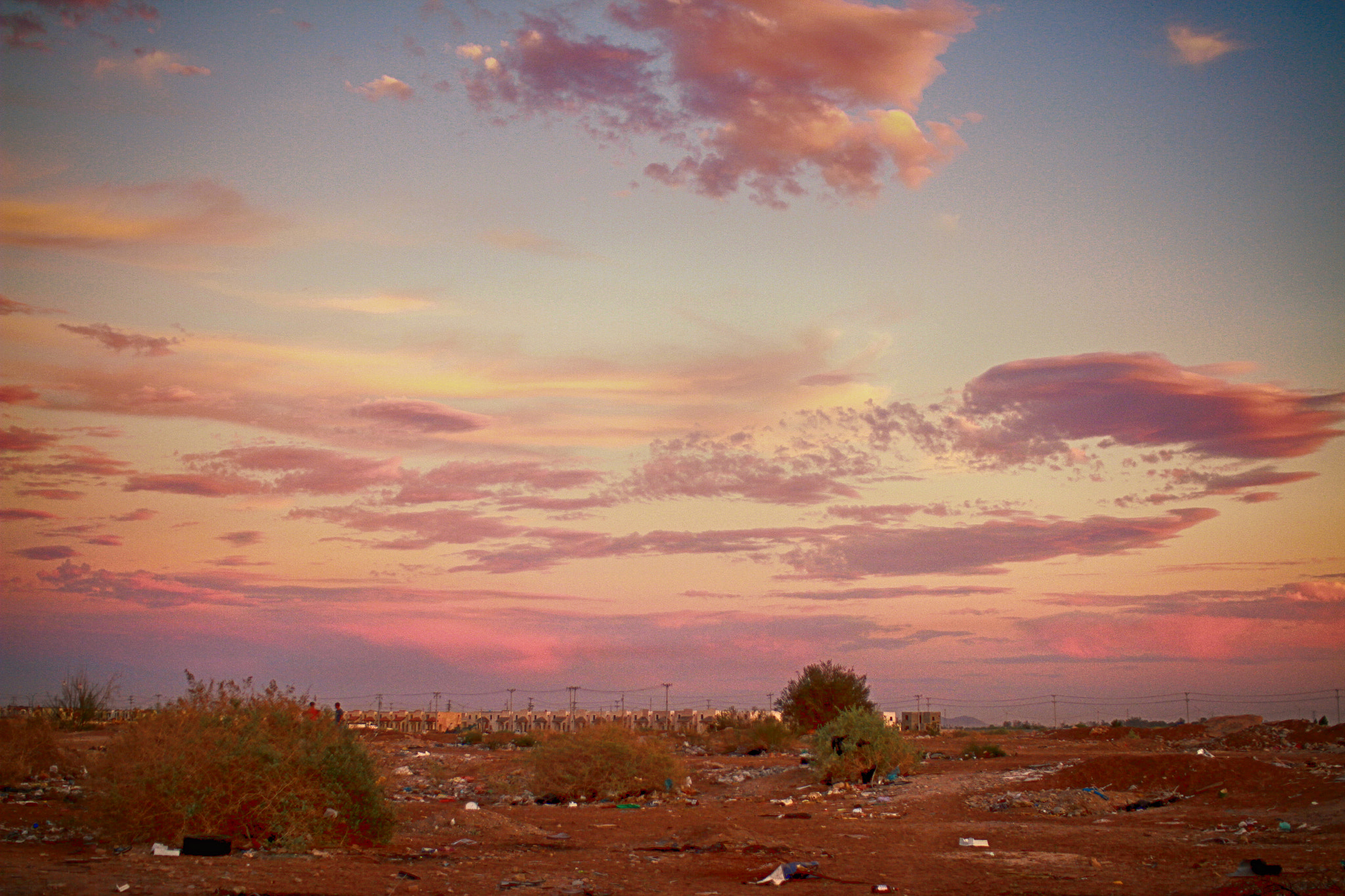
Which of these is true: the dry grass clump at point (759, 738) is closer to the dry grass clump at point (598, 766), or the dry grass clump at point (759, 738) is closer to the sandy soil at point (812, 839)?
the sandy soil at point (812, 839)

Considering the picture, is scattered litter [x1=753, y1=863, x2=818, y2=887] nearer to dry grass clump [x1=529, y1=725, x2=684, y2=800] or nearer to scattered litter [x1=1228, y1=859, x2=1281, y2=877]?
scattered litter [x1=1228, y1=859, x2=1281, y2=877]

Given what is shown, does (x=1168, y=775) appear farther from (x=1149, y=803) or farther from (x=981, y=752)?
(x=981, y=752)

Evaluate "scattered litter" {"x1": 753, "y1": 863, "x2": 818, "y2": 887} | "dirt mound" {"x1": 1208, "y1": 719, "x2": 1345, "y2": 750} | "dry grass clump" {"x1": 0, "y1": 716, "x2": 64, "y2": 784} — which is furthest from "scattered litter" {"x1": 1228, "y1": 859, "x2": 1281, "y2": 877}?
"dirt mound" {"x1": 1208, "y1": 719, "x2": 1345, "y2": 750}

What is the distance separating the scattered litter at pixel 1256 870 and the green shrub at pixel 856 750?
1570 cm

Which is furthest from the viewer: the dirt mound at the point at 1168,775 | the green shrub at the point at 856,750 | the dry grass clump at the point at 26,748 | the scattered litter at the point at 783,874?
the green shrub at the point at 856,750

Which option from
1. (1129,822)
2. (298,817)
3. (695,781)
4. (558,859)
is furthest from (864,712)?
(298,817)

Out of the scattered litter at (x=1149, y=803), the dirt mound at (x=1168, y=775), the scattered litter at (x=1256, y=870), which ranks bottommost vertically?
the scattered litter at (x=1149, y=803)

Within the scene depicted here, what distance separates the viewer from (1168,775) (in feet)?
82.2

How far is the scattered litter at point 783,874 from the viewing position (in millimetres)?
12578

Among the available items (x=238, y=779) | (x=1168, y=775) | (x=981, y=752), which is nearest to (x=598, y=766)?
(x=238, y=779)

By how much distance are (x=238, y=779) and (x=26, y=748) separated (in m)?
11.9

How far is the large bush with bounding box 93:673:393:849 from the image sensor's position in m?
13.4

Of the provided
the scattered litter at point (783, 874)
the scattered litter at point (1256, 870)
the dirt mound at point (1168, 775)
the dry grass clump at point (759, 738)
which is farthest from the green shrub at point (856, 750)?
the scattered litter at point (1256, 870)

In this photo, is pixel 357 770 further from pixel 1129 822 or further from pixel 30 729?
pixel 1129 822
